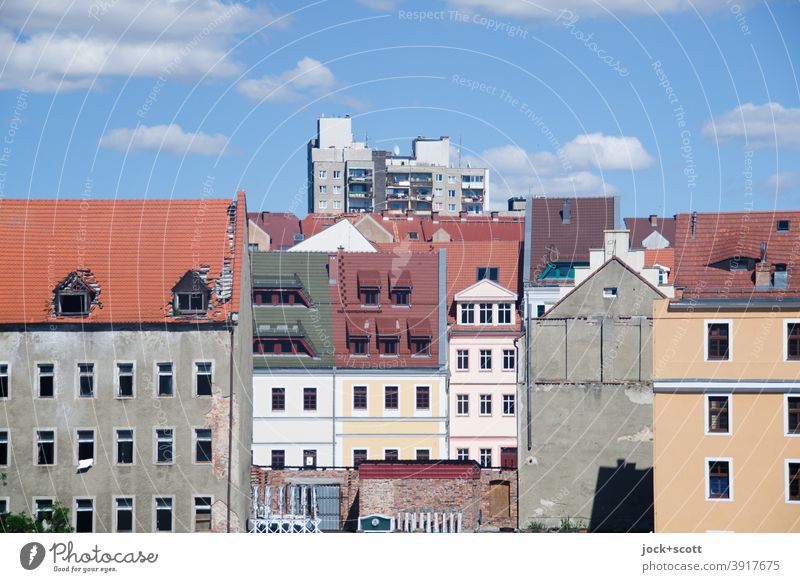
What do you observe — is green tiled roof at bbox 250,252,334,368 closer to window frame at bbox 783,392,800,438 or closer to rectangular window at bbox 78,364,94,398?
rectangular window at bbox 78,364,94,398

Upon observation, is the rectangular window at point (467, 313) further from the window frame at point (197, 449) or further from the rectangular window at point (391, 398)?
the window frame at point (197, 449)

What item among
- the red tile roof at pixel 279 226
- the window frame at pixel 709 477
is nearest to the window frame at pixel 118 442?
the window frame at pixel 709 477

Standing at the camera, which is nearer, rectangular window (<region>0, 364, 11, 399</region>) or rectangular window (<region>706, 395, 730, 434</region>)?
rectangular window (<region>706, 395, 730, 434</region>)

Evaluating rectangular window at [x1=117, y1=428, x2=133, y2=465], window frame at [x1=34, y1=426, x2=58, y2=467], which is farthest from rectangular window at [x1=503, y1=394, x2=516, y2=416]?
window frame at [x1=34, y1=426, x2=58, y2=467]

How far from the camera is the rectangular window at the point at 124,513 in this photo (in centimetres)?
3394

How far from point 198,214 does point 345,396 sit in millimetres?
9415

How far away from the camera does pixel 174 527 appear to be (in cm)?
3400

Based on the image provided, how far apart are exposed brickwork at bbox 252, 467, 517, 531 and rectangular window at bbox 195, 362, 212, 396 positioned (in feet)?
11.8

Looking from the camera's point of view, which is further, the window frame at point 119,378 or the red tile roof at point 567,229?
the red tile roof at point 567,229

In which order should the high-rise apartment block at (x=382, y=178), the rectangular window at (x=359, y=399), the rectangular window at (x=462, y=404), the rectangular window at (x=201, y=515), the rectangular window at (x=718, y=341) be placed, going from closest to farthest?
the rectangular window at (x=718, y=341), the rectangular window at (x=201, y=515), the rectangular window at (x=359, y=399), the rectangular window at (x=462, y=404), the high-rise apartment block at (x=382, y=178)

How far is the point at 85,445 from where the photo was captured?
34406mm

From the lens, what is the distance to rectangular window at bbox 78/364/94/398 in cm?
3466

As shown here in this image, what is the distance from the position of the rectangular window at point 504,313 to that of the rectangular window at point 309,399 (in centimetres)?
723
